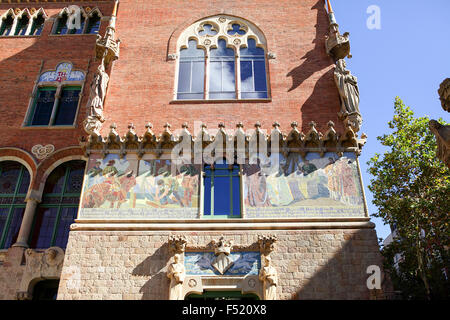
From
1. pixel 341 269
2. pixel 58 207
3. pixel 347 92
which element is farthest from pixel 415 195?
pixel 58 207

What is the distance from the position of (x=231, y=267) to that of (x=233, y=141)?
3924 mm

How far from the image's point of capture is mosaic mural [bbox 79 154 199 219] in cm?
1123

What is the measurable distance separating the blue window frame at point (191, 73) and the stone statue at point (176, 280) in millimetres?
6231

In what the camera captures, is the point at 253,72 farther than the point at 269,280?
Yes

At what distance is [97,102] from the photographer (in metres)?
13.0

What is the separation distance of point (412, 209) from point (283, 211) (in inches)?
356

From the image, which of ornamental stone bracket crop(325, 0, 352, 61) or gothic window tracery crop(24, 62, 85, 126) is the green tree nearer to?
ornamental stone bracket crop(325, 0, 352, 61)

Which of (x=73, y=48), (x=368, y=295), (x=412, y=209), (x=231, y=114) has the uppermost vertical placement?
(x=73, y=48)

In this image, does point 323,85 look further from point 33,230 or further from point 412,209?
point 33,230

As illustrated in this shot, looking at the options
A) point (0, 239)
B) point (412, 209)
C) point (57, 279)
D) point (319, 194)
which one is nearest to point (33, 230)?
point (0, 239)

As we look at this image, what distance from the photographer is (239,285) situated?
10055 millimetres

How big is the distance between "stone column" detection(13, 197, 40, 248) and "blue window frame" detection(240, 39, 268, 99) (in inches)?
322

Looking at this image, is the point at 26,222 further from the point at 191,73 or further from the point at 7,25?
the point at 7,25

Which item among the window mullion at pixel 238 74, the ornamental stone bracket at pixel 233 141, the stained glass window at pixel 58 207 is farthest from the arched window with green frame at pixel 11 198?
the window mullion at pixel 238 74
